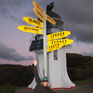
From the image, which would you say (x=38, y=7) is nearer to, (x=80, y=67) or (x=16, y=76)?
(x=16, y=76)

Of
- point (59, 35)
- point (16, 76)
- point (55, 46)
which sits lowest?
point (16, 76)

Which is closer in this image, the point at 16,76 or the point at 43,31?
the point at 43,31

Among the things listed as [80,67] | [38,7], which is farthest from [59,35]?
[80,67]

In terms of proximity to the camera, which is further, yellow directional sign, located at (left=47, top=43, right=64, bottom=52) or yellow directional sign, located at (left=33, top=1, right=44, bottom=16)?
yellow directional sign, located at (left=47, top=43, right=64, bottom=52)

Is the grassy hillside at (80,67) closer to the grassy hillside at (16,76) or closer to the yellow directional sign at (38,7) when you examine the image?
the grassy hillside at (16,76)

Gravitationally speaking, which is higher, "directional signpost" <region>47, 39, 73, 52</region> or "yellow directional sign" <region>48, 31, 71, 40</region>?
"yellow directional sign" <region>48, 31, 71, 40</region>

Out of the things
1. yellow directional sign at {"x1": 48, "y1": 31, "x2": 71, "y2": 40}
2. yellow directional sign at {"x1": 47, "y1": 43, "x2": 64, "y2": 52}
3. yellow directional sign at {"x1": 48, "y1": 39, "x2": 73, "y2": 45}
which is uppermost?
yellow directional sign at {"x1": 48, "y1": 31, "x2": 71, "y2": 40}

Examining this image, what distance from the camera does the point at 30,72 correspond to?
79.9ft

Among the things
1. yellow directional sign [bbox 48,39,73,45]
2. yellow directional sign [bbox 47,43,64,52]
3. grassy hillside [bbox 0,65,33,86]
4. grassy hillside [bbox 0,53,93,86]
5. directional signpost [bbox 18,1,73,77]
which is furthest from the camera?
grassy hillside [bbox 0,53,93,86]

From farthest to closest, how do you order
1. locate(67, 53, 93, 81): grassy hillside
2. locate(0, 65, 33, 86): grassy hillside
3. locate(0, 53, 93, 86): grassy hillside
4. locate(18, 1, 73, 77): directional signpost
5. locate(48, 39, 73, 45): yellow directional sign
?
locate(67, 53, 93, 81): grassy hillside
locate(0, 53, 93, 86): grassy hillside
locate(0, 65, 33, 86): grassy hillside
locate(18, 1, 73, 77): directional signpost
locate(48, 39, 73, 45): yellow directional sign

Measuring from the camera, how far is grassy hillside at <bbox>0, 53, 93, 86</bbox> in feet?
76.3

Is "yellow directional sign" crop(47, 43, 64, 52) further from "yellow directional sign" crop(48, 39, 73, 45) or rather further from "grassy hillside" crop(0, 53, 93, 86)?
"grassy hillside" crop(0, 53, 93, 86)

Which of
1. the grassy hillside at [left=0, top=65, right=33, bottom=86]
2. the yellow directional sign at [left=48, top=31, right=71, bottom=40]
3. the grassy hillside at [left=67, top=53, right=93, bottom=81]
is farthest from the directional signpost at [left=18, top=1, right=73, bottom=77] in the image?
the grassy hillside at [left=67, top=53, right=93, bottom=81]

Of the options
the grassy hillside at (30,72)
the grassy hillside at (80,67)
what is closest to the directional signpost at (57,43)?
the grassy hillside at (30,72)
